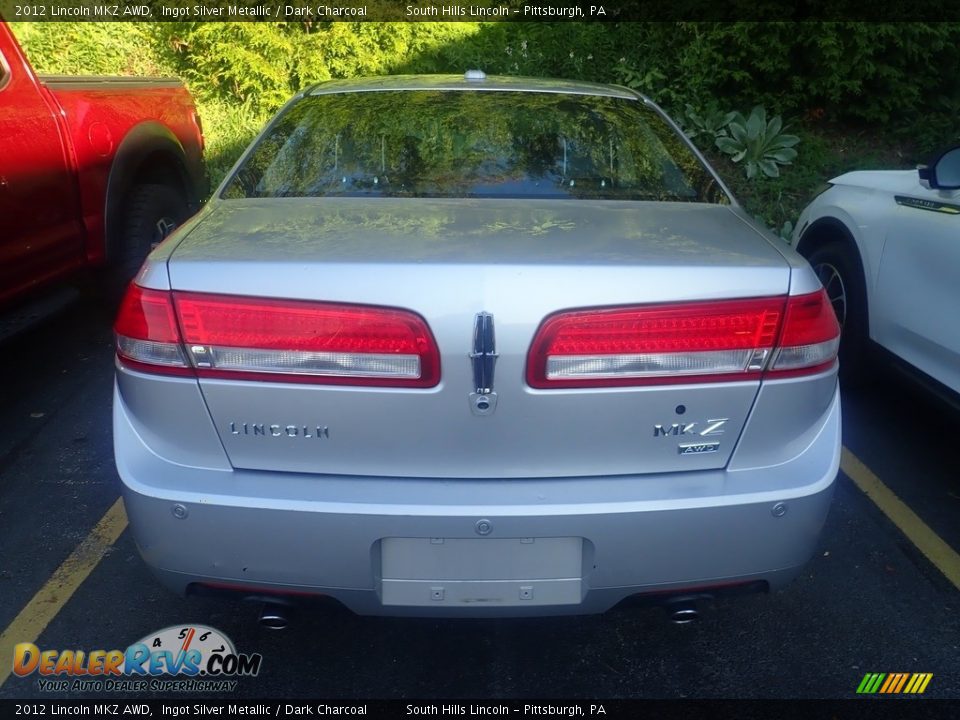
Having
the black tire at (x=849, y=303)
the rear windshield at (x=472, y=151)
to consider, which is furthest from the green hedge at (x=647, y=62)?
the rear windshield at (x=472, y=151)

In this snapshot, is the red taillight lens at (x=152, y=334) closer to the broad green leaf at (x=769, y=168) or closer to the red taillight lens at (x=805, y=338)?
the red taillight lens at (x=805, y=338)

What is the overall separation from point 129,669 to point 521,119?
7.17 feet

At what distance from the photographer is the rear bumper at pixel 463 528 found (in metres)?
1.94

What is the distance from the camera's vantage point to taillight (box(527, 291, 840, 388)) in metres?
1.92

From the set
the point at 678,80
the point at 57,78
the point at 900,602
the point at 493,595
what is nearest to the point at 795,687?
the point at 900,602

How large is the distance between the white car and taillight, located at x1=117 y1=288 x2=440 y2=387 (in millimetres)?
2304

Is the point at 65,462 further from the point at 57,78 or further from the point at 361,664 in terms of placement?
the point at 57,78

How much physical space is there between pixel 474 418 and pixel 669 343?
478 mm

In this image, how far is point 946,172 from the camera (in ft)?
10.9

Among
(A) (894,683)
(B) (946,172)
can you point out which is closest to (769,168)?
(B) (946,172)

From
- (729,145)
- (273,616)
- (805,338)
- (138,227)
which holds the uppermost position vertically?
(805,338)

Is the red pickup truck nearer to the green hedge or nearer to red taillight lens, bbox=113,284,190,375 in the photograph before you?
red taillight lens, bbox=113,284,190,375

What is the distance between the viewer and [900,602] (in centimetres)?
288

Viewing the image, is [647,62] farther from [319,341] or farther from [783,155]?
[319,341]
